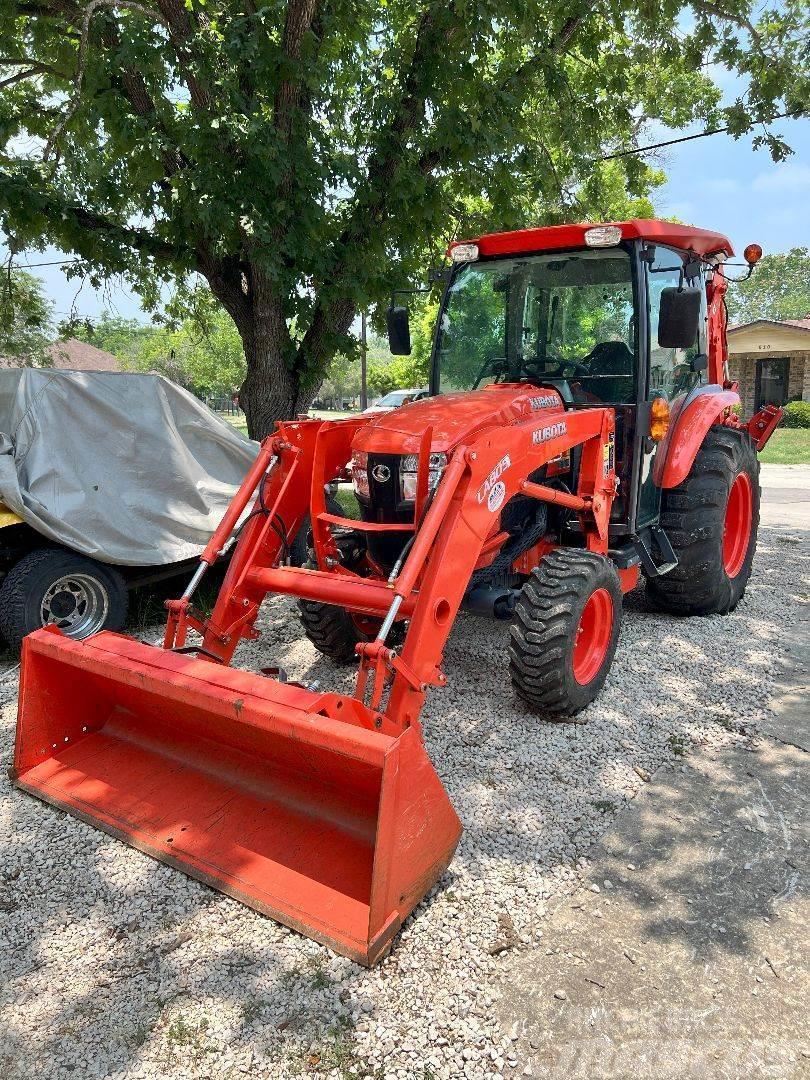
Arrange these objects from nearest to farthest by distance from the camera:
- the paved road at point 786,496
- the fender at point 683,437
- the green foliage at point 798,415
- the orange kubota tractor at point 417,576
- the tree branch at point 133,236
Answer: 1. the orange kubota tractor at point 417,576
2. the fender at point 683,437
3. the tree branch at point 133,236
4. the paved road at point 786,496
5. the green foliage at point 798,415

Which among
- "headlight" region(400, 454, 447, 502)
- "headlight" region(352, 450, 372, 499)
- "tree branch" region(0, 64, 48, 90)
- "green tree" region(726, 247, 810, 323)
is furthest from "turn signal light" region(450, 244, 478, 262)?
"green tree" region(726, 247, 810, 323)

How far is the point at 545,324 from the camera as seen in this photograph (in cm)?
508

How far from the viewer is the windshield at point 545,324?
4863 millimetres

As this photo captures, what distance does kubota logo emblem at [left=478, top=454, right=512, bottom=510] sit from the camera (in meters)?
3.63

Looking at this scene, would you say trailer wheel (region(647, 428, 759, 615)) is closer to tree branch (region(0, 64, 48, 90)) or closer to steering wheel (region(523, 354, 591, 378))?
steering wheel (region(523, 354, 591, 378))

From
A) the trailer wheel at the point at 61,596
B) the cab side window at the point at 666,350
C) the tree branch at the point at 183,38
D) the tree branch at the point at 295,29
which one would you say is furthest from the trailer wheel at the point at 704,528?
the tree branch at the point at 183,38

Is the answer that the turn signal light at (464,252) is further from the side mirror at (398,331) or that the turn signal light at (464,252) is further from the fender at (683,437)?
the fender at (683,437)

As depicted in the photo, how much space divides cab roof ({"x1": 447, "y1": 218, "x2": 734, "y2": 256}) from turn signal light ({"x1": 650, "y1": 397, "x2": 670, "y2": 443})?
0.98 m

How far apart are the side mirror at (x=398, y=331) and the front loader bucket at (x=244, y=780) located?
9.79 ft

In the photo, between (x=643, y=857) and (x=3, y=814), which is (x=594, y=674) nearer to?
(x=643, y=857)

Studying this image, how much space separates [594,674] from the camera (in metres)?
Answer: 4.41

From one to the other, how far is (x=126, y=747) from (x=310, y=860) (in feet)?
4.00

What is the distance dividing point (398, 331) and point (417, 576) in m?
2.73

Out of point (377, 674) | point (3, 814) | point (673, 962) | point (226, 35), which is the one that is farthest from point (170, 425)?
point (673, 962)
